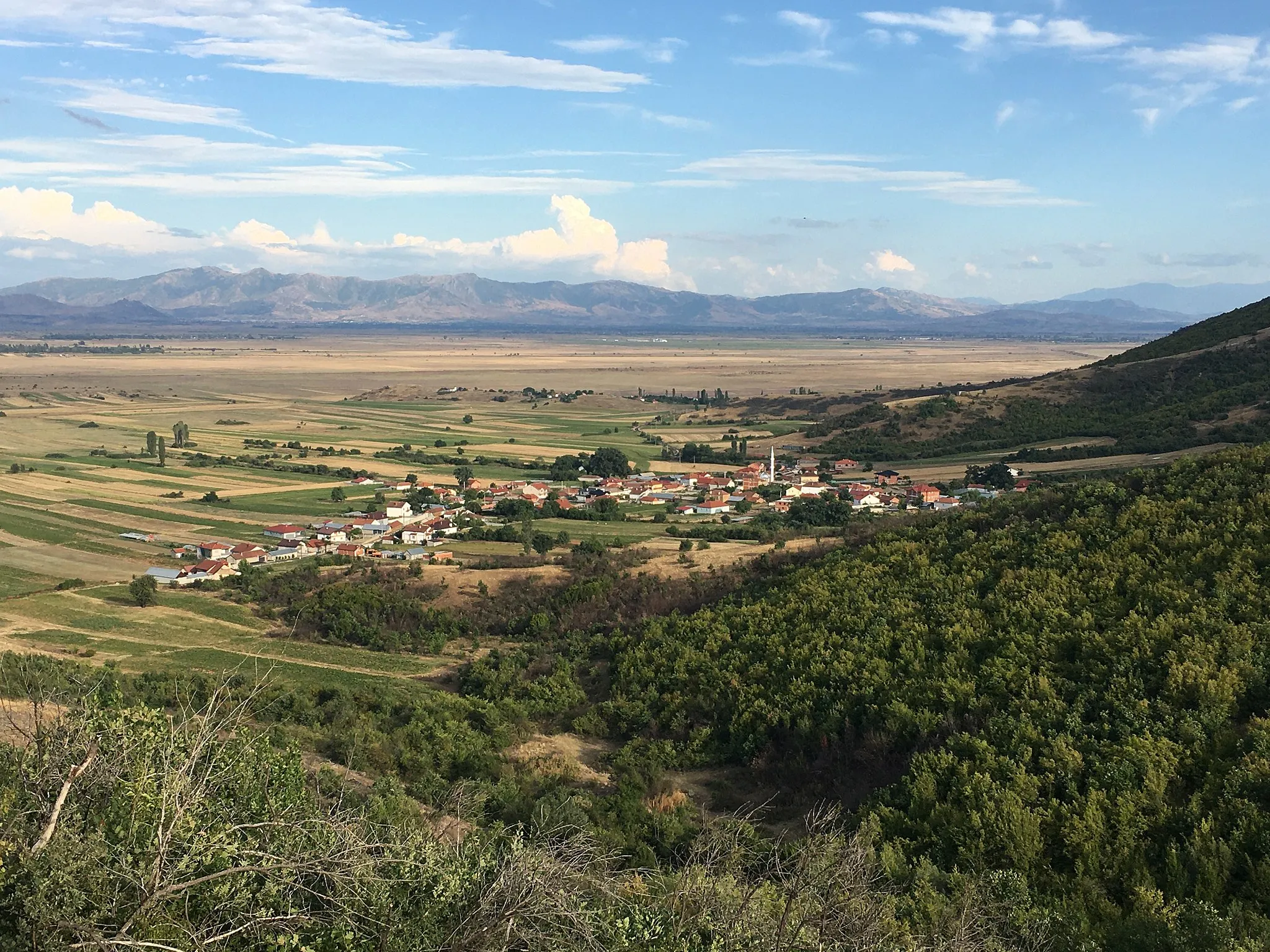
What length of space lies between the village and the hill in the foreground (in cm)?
1011

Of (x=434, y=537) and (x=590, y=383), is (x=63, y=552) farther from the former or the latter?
(x=590, y=383)

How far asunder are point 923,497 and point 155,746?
51525 mm

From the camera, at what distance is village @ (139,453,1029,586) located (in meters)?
43.6

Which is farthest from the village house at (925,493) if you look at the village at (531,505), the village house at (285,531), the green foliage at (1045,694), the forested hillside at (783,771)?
the village house at (285,531)

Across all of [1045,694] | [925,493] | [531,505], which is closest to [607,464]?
[531,505]

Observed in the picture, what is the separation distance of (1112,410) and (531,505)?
159 feet

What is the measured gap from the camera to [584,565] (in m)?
35.6

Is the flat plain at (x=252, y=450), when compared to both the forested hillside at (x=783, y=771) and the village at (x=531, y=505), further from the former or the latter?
the forested hillside at (x=783, y=771)

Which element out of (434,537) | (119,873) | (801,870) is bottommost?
(434,537)

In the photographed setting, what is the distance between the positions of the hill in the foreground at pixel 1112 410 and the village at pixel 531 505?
10.1m

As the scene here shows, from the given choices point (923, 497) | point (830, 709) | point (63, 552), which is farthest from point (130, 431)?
point (830, 709)

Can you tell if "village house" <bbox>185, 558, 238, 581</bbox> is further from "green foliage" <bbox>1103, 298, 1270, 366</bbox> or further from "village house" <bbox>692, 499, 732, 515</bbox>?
"green foliage" <bbox>1103, 298, 1270, 366</bbox>

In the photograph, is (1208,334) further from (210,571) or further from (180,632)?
(180,632)

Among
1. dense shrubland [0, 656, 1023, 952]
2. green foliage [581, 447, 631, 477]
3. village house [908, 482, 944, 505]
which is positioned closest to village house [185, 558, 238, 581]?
dense shrubland [0, 656, 1023, 952]
